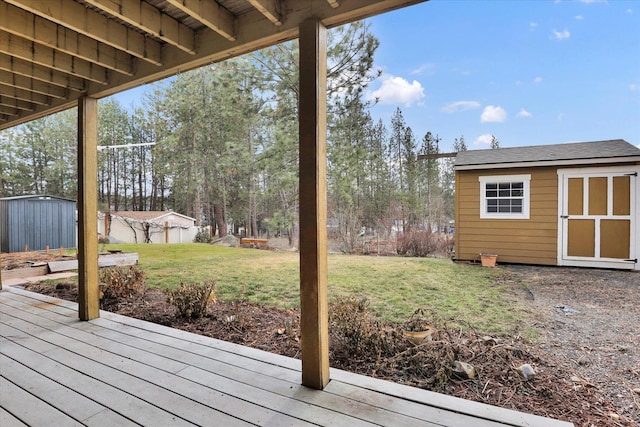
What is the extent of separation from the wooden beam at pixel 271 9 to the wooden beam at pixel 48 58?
5.62ft

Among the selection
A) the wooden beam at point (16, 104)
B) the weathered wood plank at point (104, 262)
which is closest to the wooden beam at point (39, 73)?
the wooden beam at point (16, 104)

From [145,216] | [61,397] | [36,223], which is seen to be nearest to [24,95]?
[61,397]

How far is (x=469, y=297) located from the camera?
12.0ft

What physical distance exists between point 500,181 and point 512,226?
900 millimetres

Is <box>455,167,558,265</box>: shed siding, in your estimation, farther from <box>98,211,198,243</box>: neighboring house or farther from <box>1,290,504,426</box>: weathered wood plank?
<box>98,211,198,243</box>: neighboring house

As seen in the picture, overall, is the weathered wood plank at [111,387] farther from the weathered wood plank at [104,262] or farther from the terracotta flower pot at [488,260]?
the terracotta flower pot at [488,260]

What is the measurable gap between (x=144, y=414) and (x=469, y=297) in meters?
3.40

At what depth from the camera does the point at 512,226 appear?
19.6 ft

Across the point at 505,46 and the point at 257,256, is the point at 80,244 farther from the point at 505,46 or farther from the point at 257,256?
the point at 505,46

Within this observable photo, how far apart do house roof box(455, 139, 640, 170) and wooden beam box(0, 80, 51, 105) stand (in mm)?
6419

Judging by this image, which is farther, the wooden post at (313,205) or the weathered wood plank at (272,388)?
the wooden post at (313,205)

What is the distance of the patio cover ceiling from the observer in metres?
1.52

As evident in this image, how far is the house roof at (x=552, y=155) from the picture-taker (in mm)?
5219

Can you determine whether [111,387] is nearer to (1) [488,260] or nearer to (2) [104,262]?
(2) [104,262]
